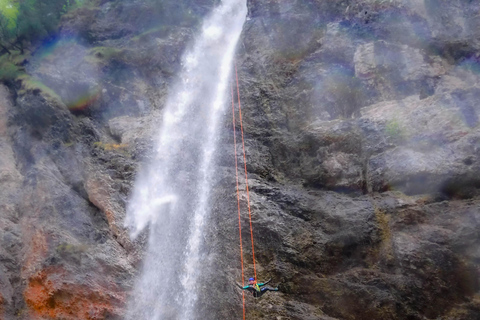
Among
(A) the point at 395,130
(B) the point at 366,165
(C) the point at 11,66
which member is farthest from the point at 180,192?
(C) the point at 11,66

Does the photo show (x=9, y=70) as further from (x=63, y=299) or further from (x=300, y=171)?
(x=300, y=171)

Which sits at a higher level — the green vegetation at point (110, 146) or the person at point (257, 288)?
the green vegetation at point (110, 146)

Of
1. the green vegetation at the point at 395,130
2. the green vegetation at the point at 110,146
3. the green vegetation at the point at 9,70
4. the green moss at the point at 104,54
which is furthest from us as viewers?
the green moss at the point at 104,54

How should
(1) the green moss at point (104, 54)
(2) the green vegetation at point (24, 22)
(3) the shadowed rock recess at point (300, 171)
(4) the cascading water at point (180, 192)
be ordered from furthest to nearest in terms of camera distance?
(2) the green vegetation at point (24, 22), (1) the green moss at point (104, 54), (4) the cascading water at point (180, 192), (3) the shadowed rock recess at point (300, 171)

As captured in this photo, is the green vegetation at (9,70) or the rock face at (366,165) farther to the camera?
the green vegetation at (9,70)

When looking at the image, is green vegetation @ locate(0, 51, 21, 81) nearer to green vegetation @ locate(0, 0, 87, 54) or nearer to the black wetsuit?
green vegetation @ locate(0, 0, 87, 54)

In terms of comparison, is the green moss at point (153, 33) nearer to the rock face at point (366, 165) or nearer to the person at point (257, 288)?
the rock face at point (366, 165)

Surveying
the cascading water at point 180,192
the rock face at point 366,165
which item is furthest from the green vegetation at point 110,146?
the rock face at point 366,165
